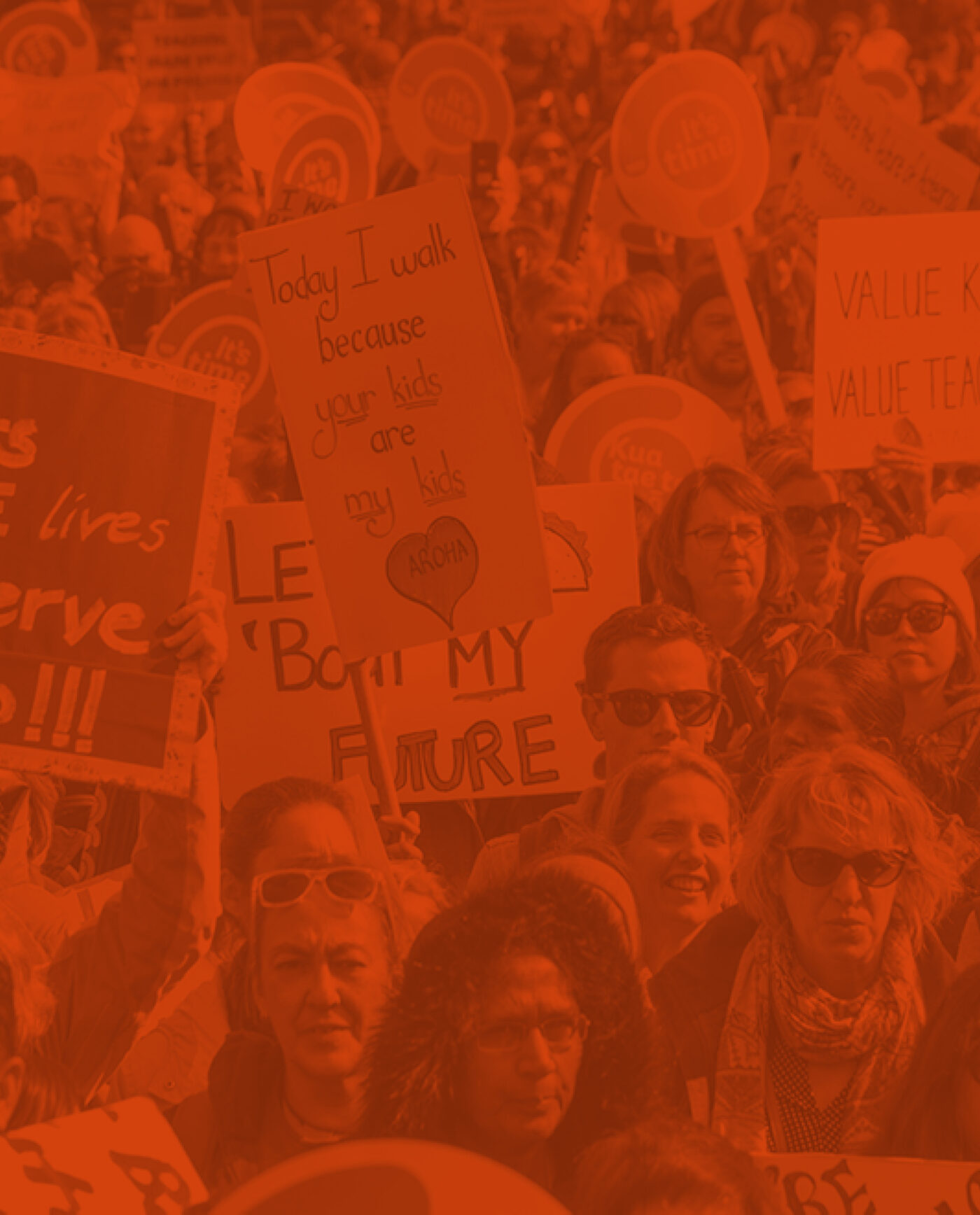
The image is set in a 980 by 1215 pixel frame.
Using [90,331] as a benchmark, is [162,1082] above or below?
below

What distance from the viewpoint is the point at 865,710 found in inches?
108

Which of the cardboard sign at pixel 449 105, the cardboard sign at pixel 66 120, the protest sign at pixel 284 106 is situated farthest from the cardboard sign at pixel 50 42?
the protest sign at pixel 284 106

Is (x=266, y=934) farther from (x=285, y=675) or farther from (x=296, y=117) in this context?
(x=296, y=117)

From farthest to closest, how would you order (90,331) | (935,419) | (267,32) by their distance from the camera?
(267,32) < (90,331) < (935,419)

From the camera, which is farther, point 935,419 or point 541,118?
point 541,118

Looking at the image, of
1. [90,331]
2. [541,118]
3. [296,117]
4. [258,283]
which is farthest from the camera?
[541,118]

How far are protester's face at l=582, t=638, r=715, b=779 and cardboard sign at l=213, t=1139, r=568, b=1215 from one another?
67 centimetres

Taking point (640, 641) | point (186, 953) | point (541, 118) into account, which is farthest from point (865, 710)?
point (541, 118)

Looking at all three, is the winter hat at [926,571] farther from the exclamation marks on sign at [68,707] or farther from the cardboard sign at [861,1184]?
the exclamation marks on sign at [68,707]

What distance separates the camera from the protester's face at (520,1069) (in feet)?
7.84

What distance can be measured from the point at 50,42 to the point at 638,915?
372cm

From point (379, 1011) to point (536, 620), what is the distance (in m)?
0.71

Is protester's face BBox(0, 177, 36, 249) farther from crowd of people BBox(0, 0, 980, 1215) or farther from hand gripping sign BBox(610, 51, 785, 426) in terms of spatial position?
hand gripping sign BBox(610, 51, 785, 426)

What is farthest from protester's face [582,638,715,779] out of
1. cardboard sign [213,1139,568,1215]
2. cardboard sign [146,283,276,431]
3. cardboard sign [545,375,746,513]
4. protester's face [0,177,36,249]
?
protester's face [0,177,36,249]
